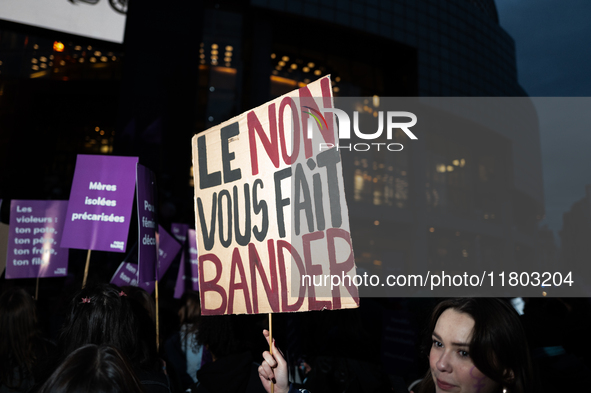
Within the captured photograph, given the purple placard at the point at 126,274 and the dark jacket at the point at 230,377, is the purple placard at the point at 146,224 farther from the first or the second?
the dark jacket at the point at 230,377

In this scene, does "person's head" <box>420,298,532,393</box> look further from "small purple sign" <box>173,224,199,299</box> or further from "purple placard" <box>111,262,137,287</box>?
"small purple sign" <box>173,224,199,299</box>

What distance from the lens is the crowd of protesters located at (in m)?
1.93

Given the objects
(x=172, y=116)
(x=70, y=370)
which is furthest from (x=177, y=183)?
(x=70, y=370)

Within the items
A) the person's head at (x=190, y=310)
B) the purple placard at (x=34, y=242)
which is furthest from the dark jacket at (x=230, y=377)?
the purple placard at (x=34, y=242)

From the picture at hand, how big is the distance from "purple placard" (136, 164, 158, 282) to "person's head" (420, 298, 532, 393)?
2850 mm

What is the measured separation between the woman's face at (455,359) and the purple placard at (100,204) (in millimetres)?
3454

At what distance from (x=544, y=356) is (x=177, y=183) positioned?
8.82 meters

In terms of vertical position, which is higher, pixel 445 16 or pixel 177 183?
→ pixel 445 16

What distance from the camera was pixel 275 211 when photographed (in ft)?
8.45

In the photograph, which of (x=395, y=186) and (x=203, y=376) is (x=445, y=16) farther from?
(x=203, y=376)

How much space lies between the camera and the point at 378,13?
2638 centimetres

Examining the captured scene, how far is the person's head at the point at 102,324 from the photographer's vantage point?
246 cm

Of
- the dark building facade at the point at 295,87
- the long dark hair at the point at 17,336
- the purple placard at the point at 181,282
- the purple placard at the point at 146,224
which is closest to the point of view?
the long dark hair at the point at 17,336

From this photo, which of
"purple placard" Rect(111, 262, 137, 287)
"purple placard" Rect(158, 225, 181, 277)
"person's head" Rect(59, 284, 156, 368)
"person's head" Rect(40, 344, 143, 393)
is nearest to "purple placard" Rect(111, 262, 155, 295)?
"purple placard" Rect(111, 262, 137, 287)
